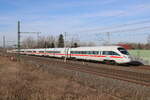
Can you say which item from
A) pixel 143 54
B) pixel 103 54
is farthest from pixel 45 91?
pixel 143 54

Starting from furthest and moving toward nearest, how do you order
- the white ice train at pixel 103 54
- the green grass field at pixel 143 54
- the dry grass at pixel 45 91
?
the green grass field at pixel 143 54 → the white ice train at pixel 103 54 → the dry grass at pixel 45 91

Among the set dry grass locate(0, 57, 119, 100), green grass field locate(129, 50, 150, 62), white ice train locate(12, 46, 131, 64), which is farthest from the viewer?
green grass field locate(129, 50, 150, 62)

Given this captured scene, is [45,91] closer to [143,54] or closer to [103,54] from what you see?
[103,54]

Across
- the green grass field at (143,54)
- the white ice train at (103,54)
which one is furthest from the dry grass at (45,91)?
the green grass field at (143,54)

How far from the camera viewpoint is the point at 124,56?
23641 millimetres

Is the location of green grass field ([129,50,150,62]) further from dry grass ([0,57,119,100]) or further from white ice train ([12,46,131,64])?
dry grass ([0,57,119,100])

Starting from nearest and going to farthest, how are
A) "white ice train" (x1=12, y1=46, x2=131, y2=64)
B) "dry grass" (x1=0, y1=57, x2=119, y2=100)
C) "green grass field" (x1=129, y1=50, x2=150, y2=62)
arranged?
1. "dry grass" (x1=0, y1=57, x2=119, y2=100)
2. "white ice train" (x1=12, y1=46, x2=131, y2=64)
3. "green grass field" (x1=129, y1=50, x2=150, y2=62)

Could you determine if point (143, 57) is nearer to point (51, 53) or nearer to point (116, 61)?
point (116, 61)

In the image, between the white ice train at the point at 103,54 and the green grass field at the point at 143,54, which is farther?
the green grass field at the point at 143,54

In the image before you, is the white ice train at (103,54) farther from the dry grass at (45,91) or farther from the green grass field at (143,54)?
the dry grass at (45,91)

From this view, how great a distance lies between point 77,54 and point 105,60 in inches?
361

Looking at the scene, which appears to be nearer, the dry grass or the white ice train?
the dry grass

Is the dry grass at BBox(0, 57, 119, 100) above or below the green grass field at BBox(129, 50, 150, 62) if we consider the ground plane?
below

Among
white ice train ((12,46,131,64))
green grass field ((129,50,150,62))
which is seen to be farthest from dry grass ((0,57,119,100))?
green grass field ((129,50,150,62))
